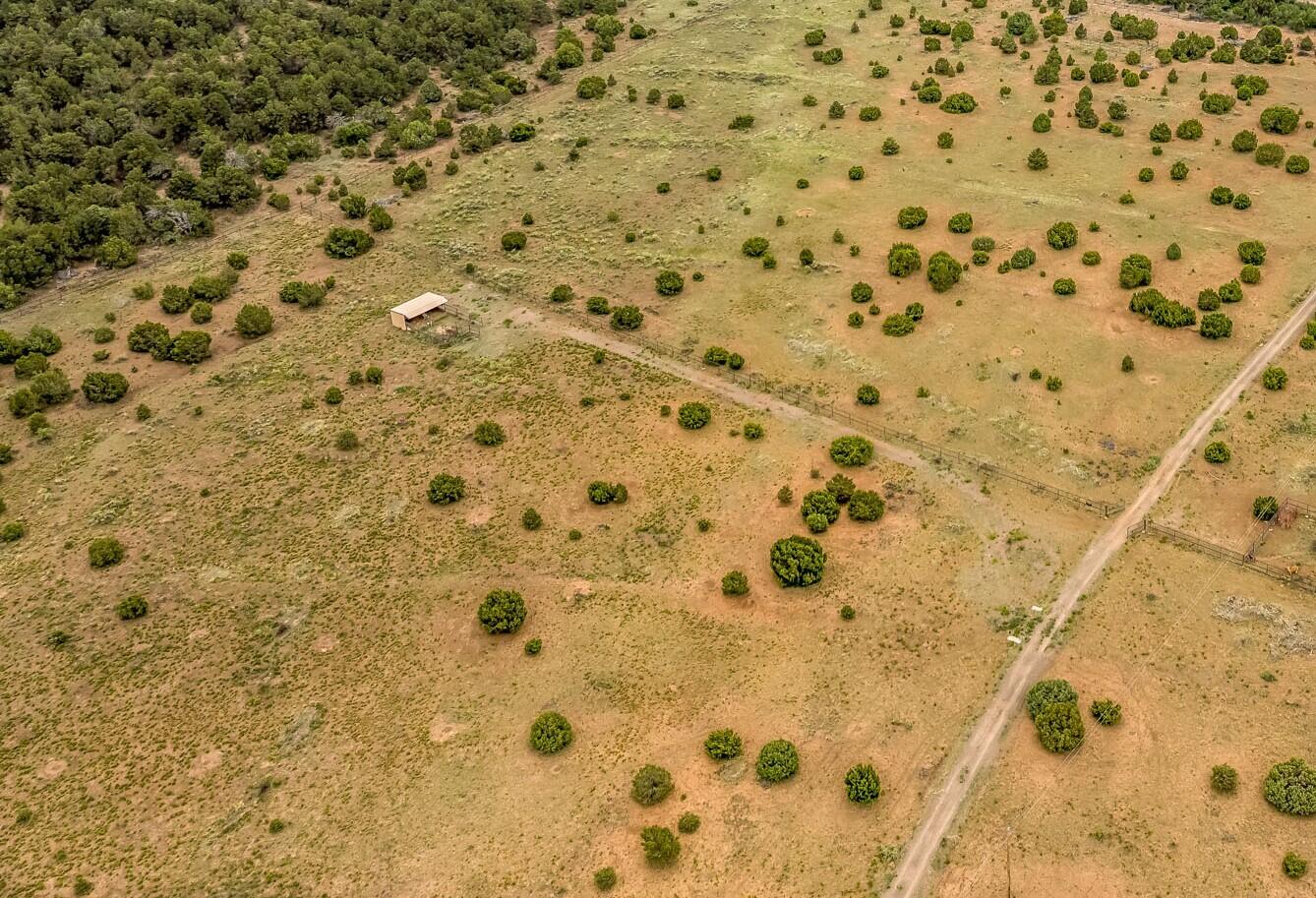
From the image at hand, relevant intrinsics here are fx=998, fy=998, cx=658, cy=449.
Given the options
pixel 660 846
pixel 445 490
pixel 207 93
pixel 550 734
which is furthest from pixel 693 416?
pixel 207 93

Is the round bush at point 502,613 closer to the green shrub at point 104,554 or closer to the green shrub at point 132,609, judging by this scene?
the green shrub at point 132,609

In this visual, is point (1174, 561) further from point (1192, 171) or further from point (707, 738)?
point (1192, 171)

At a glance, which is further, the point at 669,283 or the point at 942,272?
the point at 669,283

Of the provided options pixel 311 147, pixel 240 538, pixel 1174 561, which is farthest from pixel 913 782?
pixel 311 147

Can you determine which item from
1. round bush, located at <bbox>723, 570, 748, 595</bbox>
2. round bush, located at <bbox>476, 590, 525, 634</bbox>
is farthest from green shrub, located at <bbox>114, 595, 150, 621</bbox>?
round bush, located at <bbox>723, 570, 748, 595</bbox>

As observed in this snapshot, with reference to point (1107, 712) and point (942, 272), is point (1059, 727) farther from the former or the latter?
point (942, 272)

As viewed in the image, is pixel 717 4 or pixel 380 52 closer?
pixel 380 52
